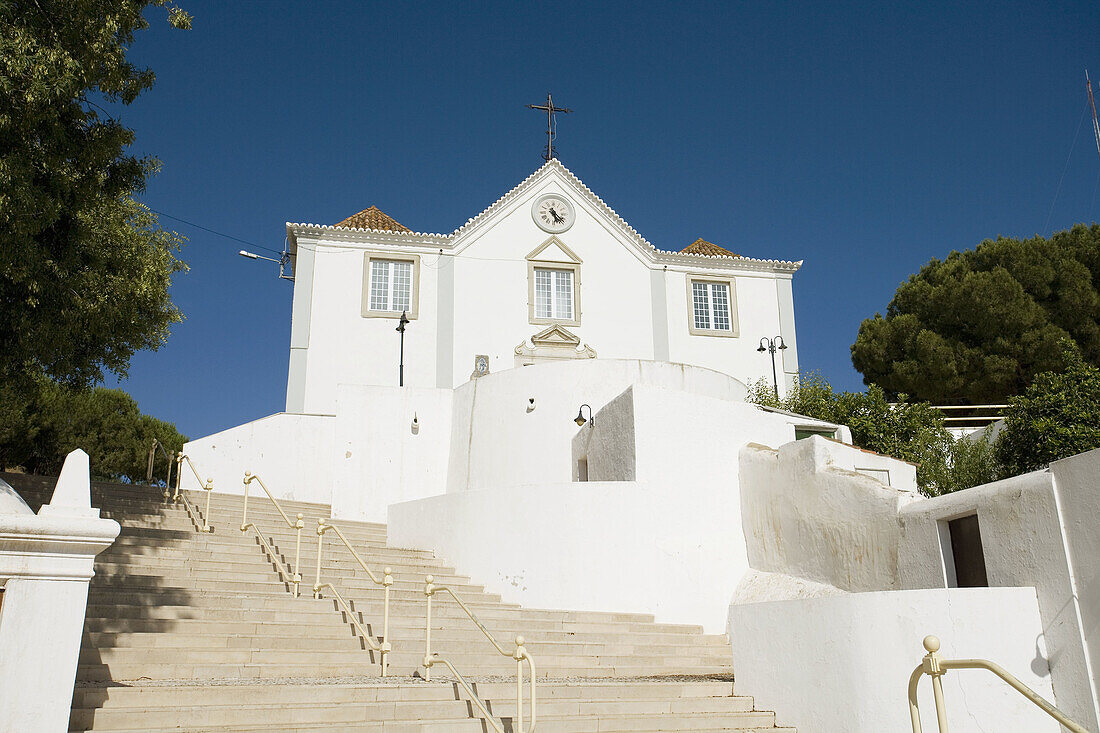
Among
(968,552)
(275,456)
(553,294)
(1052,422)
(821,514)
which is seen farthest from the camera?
(553,294)

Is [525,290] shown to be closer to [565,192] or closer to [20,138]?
[565,192]

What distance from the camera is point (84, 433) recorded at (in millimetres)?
23641

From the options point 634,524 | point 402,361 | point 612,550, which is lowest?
point 612,550

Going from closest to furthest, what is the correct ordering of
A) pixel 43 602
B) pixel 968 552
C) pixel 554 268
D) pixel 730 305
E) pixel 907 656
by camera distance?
1. pixel 43 602
2. pixel 907 656
3. pixel 968 552
4. pixel 554 268
5. pixel 730 305

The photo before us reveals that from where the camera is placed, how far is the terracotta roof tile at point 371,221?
2386 cm

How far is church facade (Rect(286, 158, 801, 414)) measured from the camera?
22562 mm

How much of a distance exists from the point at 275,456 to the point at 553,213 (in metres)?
11.2

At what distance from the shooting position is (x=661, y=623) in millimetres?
11531

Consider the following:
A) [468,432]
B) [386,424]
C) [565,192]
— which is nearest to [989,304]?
[565,192]

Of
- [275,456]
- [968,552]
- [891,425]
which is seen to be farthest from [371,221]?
[968,552]

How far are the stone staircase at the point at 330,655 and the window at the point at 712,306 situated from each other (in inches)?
559

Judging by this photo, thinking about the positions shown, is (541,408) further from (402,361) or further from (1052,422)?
(1052,422)

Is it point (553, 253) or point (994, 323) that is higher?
point (553, 253)

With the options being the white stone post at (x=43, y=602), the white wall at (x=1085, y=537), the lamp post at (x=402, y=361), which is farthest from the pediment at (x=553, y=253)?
the white stone post at (x=43, y=602)
